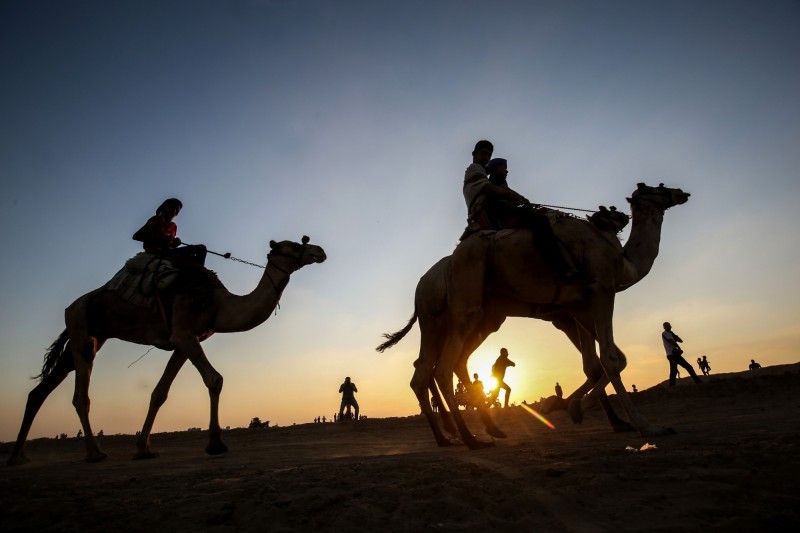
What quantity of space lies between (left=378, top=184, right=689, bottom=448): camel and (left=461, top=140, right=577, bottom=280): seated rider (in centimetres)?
18

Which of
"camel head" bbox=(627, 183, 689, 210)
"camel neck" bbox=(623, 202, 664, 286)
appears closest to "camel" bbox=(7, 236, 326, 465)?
"camel neck" bbox=(623, 202, 664, 286)

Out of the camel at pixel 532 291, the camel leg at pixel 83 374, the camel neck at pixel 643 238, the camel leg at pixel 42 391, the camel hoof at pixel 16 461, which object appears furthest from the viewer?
the camel leg at pixel 42 391

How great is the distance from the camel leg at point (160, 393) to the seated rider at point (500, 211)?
507cm

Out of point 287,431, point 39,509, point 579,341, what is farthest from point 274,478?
point 287,431

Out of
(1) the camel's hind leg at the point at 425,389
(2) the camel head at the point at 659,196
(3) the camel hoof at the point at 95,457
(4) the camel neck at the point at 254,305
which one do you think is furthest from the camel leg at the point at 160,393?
(2) the camel head at the point at 659,196

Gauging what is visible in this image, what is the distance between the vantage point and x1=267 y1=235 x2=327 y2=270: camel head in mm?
8680

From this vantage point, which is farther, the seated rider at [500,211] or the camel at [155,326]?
the camel at [155,326]

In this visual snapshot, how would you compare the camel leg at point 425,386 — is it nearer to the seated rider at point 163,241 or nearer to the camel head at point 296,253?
the camel head at point 296,253

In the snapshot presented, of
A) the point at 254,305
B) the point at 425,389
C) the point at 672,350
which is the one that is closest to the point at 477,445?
the point at 425,389

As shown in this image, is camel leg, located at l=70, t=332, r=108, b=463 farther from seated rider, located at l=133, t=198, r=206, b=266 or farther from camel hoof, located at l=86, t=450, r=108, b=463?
seated rider, located at l=133, t=198, r=206, b=266

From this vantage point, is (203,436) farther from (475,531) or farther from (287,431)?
(475,531)

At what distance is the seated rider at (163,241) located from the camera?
8672mm

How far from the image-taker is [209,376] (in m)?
7.16

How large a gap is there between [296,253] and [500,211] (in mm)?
3697
